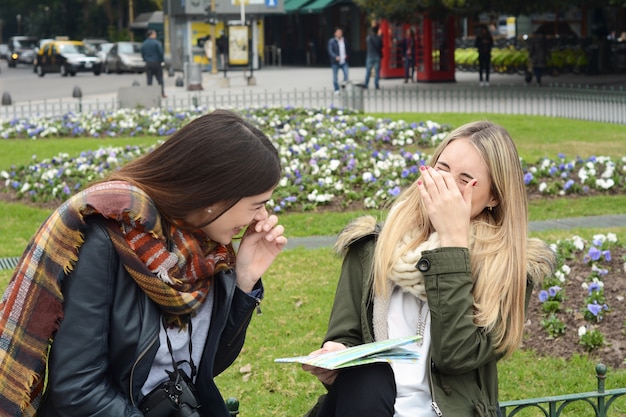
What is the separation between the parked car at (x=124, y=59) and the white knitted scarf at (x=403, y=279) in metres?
43.1

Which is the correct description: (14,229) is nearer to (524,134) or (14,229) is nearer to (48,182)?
(48,182)

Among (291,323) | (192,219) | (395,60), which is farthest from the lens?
(395,60)

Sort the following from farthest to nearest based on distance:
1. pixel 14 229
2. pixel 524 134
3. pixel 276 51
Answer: pixel 276 51 → pixel 524 134 → pixel 14 229

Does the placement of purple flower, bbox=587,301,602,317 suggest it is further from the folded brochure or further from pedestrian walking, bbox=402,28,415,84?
pedestrian walking, bbox=402,28,415,84

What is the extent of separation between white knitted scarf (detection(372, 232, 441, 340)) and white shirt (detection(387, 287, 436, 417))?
0.03m

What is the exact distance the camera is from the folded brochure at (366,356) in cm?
292

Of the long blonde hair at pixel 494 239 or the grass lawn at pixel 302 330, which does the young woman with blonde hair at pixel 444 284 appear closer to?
the long blonde hair at pixel 494 239

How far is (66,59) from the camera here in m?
46.1

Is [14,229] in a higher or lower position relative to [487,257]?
lower

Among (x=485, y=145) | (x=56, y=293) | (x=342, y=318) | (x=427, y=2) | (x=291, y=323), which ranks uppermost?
(x=427, y=2)

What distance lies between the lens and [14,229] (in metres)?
9.91

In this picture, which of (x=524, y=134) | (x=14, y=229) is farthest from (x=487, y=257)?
(x=524, y=134)

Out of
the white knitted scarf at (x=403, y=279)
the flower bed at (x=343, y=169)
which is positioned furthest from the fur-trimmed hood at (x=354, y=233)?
the flower bed at (x=343, y=169)

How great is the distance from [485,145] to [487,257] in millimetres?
371
